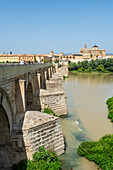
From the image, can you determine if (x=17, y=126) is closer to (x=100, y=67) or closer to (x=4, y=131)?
(x=4, y=131)

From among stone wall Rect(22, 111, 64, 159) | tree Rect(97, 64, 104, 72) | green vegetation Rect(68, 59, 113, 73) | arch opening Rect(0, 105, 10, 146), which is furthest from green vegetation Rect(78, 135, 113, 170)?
green vegetation Rect(68, 59, 113, 73)

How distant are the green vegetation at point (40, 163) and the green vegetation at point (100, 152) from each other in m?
1.58

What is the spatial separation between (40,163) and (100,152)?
110 inches

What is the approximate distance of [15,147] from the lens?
760cm

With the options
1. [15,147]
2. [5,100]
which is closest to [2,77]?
[5,100]

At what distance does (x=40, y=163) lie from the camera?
7230 millimetres

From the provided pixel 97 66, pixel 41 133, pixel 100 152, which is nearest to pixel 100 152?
pixel 100 152

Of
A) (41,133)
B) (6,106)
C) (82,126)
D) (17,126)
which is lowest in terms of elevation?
(82,126)

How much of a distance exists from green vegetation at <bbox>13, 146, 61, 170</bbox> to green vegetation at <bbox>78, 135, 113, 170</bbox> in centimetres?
158

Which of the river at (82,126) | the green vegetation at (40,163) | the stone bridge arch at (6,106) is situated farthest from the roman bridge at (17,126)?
the river at (82,126)

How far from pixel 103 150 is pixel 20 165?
364 centimetres

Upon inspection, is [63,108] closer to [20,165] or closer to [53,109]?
[53,109]

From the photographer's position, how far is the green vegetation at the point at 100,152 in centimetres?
780

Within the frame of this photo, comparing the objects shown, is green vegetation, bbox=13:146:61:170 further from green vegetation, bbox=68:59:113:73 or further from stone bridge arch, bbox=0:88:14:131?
Result: green vegetation, bbox=68:59:113:73
